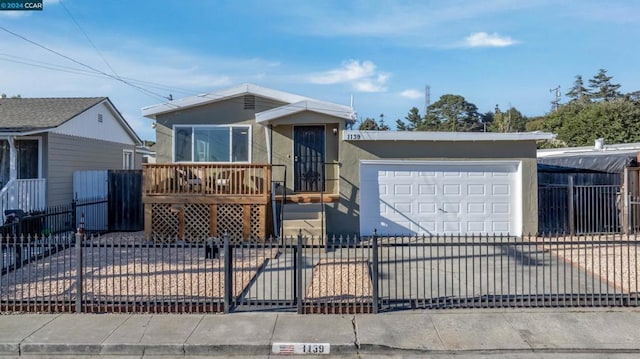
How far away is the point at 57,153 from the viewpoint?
15.2m

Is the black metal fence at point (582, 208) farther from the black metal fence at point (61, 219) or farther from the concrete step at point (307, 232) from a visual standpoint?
the black metal fence at point (61, 219)

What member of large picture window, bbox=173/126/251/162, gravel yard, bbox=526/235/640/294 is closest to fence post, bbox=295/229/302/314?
gravel yard, bbox=526/235/640/294

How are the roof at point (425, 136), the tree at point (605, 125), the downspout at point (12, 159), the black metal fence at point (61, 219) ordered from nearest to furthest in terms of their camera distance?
the black metal fence at point (61, 219)
the roof at point (425, 136)
the downspout at point (12, 159)
the tree at point (605, 125)

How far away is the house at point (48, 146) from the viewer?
1388 centimetres

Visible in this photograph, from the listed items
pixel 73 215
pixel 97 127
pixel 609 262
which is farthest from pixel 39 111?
pixel 609 262

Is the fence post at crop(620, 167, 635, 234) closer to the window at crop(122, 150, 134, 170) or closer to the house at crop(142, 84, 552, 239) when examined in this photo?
A: the house at crop(142, 84, 552, 239)

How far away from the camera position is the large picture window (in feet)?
46.4

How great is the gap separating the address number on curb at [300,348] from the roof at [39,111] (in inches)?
478

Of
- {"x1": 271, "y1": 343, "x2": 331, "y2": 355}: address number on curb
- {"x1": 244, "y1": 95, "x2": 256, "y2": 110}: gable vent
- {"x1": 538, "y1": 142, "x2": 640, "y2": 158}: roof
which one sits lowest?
{"x1": 271, "y1": 343, "x2": 331, "y2": 355}: address number on curb

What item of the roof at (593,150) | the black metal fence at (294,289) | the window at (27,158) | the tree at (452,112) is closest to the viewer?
the black metal fence at (294,289)

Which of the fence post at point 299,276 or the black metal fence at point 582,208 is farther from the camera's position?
the black metal fence at point 582,208

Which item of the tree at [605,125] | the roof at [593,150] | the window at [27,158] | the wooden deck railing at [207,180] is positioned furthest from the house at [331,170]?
the tree at [605,125]

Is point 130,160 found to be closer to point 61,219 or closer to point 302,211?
point 61,219

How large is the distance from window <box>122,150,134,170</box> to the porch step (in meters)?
10.4
